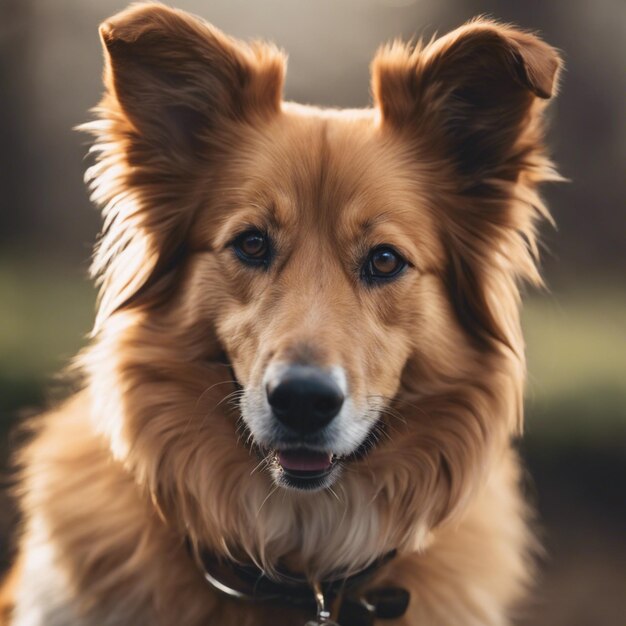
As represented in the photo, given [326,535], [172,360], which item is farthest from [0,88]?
[326,535]

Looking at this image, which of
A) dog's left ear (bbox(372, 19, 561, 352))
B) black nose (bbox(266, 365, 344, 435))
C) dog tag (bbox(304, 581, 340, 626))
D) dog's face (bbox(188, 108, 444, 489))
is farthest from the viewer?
dog's left ear (bbox(372, 19, 561, 352))

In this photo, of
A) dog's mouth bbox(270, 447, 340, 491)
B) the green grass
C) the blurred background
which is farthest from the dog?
the green grass

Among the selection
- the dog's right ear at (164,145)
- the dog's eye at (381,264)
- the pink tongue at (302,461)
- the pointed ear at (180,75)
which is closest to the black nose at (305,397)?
the pink tongue at (302,461)

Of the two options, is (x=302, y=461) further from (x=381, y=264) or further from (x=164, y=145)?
(x=164, y=145)

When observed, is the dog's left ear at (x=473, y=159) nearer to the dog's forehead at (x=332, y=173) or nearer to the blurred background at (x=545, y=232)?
the dog's forehead at (x=332, y=173)

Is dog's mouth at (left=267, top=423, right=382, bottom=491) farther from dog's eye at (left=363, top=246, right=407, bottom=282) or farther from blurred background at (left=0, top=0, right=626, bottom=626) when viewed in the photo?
blurred background at (left=0, top=0, right=626, bottom=626)

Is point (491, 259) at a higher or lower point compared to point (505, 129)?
lower

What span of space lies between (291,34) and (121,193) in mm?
3176

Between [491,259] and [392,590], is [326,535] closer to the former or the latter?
[392,590]

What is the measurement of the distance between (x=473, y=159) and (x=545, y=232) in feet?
11.3

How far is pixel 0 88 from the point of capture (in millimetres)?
6773

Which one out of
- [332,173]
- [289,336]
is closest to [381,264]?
[332,173]

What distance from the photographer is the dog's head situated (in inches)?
103

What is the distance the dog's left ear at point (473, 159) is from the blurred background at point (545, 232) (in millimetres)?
2061
